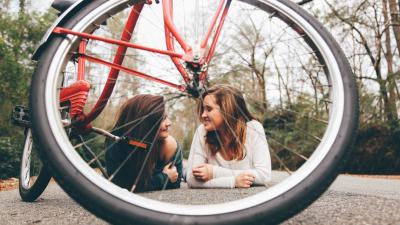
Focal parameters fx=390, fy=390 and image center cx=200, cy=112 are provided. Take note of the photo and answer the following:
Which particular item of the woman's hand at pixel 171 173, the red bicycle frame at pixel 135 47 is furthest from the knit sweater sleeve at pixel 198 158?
the red bicycle frame at pixel 135 47

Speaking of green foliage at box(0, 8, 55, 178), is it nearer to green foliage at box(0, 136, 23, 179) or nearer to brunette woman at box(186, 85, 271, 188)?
green foliage at box(0, 136, 23, 179)

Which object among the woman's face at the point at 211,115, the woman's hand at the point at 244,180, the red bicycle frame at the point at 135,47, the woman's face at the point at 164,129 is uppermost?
the red bicycle frame at the point at 135,47

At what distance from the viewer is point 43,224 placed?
5.12 ft

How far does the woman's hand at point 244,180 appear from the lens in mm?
2213

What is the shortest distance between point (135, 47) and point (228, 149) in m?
1.27

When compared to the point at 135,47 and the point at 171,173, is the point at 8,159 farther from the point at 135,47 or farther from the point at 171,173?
the point at 135,47

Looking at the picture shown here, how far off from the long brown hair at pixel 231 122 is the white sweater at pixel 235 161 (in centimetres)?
4

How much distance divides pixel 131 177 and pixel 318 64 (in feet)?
4.51

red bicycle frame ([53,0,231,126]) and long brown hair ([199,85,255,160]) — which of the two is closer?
red bicycle frame ([53,0,231,126])

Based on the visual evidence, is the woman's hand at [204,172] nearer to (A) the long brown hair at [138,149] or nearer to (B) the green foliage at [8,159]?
(A) the long brown hair at [138,149]

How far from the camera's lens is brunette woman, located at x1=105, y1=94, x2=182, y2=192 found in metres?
2.22

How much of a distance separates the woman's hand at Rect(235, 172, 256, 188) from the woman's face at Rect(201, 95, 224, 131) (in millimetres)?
316

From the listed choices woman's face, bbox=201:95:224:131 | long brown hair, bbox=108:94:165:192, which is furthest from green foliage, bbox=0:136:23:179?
woman's face, bbox=201:95:224:131

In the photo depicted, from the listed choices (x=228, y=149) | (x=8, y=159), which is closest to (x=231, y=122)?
(x=228, y=149)
